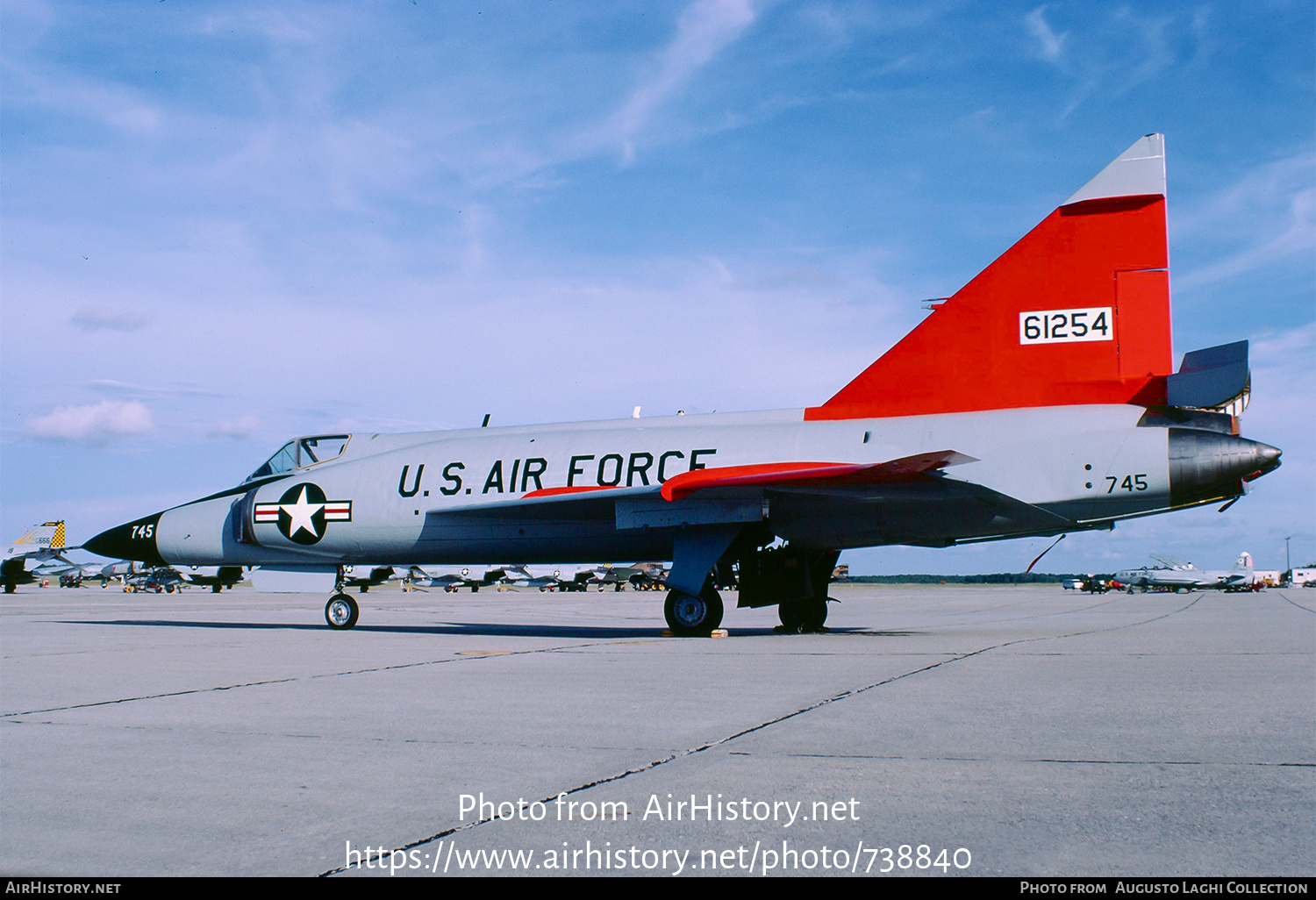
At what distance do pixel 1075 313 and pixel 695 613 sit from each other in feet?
22.5

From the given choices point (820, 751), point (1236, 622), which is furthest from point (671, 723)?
point (1236, 622)

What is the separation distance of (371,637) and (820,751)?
1048 centimetres

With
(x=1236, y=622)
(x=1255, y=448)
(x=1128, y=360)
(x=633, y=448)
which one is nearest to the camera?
(x=1255, y=448)

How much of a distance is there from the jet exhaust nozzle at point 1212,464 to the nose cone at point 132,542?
1689cm

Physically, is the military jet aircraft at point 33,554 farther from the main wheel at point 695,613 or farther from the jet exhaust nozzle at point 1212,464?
the jet exhaust nozzle at point 1212,464

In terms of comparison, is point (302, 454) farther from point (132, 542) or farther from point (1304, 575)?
point (1304, 575)

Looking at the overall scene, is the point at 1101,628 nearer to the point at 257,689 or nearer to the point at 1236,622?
the point at 1236,622

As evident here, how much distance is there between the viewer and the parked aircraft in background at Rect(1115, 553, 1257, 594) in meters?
62.4

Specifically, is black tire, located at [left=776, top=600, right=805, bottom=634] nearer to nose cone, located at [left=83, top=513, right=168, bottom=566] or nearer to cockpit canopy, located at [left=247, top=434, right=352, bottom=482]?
cockpit canopy, located at [left=247, top=434, right=352, bottom=482]

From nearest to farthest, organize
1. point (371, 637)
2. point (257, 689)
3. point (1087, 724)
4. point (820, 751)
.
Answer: point (820, 751) < point (1087, 724) < point (257, 689) < point (371, 637)

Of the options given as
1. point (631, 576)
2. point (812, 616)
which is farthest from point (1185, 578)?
point (812, 616)

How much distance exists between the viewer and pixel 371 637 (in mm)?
14031

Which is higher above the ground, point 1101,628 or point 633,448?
point 633,448

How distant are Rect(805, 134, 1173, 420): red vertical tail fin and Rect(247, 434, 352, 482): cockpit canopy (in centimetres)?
1057
